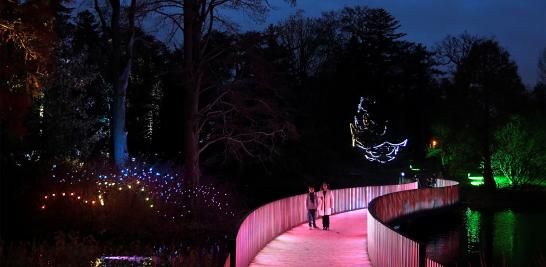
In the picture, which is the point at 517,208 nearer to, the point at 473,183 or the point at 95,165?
the point at 473,183

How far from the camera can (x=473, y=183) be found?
56.0m

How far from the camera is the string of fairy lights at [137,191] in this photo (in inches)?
808

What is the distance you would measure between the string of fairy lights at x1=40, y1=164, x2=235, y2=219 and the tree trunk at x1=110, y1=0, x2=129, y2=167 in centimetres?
207

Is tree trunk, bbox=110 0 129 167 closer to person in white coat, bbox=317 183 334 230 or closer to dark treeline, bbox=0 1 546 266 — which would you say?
dark treeline, bbox=0 1 546 266

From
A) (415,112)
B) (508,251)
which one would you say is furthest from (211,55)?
(415,112)

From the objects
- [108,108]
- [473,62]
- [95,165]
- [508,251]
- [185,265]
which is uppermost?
[473,62]

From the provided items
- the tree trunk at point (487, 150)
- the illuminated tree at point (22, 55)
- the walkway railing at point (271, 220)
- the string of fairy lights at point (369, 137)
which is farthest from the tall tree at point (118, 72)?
the tree trunk at point (487, 150)

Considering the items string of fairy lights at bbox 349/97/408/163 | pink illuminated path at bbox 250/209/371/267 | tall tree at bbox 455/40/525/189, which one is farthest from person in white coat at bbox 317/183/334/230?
string of fairy lights at bbox 349/97/408/163

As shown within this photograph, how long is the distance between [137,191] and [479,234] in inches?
833

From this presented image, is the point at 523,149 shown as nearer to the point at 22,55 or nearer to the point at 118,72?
A: the point at 118,72

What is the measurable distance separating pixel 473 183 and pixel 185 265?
4908cm

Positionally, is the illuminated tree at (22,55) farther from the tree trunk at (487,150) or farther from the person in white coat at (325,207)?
the tree trunk at (487,150)

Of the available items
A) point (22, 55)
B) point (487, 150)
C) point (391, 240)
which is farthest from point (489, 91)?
point (22, 55)

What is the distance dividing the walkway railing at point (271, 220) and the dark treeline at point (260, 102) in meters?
3.64
